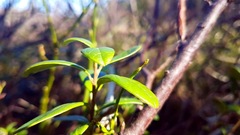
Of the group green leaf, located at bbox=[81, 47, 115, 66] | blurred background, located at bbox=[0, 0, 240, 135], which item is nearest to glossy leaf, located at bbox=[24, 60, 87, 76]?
green leaf, located at bbox=[81, 47, 115, 66]

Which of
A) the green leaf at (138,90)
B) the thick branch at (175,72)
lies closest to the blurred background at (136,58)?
the thick branch at (175,72)

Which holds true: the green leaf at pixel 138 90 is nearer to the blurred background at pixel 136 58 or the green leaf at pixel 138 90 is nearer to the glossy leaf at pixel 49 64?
the glossy leaf at pixel 49 64

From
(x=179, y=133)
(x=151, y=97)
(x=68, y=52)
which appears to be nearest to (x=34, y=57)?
(x=68, y=52)

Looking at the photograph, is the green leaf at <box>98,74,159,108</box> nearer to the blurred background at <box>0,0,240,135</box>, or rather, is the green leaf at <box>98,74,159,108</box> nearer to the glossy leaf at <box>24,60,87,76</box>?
the glossy leaf at <box>24,60,87,76</box>

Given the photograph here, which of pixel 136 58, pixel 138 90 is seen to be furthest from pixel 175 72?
pixel 136 58

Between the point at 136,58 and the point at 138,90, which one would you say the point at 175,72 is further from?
the point at 136,58

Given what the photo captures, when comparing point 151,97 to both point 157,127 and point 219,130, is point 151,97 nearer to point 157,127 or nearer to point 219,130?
point 219,130
